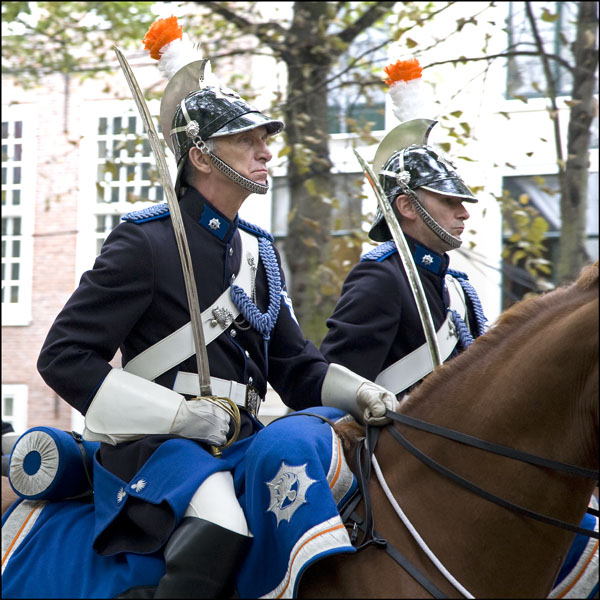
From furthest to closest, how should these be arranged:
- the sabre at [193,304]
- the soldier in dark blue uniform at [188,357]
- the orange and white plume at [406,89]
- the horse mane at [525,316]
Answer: the orange and white plume at [406,89] < the sabre at [193,304] < the soldier in dark blue uniform at [188,357] < the horse mane at [525,316]

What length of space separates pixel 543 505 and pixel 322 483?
0.67m

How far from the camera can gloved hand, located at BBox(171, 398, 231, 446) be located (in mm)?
3434

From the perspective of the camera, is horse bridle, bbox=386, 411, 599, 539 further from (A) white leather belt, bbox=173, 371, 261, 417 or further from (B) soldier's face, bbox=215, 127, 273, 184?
(B) soldier's face, bbox=215, 127, 273, 184

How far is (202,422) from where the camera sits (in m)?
3.45

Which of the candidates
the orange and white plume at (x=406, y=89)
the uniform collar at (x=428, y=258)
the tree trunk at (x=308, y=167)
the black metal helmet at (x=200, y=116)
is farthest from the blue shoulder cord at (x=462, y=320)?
the tree trunk at (x=308, y=167)

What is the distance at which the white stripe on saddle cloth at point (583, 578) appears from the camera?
13.7 feet

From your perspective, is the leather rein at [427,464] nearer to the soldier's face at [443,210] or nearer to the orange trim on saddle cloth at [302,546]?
the orange trim on saddle cloth at [302,546]

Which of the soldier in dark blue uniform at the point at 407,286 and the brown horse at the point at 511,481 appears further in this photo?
the soldier in dark blue uniform at the point at 407,286

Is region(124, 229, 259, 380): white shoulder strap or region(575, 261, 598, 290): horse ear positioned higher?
region(575, 261, 598, 290): horse ear

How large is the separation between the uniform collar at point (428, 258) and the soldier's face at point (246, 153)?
124 cm

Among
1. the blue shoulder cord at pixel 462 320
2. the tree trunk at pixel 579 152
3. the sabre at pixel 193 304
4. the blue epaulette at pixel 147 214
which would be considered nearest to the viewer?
the sabre at pixel 193 304

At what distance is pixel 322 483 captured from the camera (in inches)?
125

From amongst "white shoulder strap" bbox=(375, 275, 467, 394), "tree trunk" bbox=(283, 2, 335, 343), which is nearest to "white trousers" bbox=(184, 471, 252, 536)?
"white shoulder strap" bbox=(375, 275, 467, 394)

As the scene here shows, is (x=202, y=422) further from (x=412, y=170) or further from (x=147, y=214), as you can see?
(x=412, y=170)
